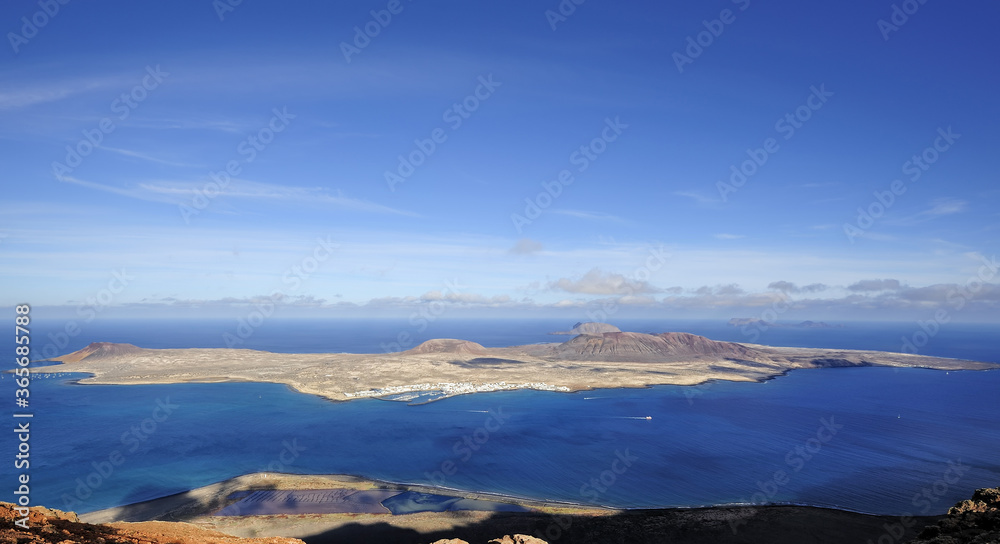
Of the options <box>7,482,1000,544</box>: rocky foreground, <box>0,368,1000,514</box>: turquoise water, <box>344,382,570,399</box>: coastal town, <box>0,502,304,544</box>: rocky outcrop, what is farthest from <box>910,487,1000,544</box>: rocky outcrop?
<box>344,382,570,399</box>: coastal town

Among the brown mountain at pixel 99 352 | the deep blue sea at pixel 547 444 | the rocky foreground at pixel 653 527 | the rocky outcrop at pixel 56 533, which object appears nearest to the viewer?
the rocky outcrop at pixel 56 533

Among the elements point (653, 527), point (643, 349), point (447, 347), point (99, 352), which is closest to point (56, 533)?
point (653, 527)

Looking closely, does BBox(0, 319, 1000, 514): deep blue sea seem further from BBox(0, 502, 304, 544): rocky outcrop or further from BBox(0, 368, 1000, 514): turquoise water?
BBox(0, 502, 304, 544): rocky outcrop

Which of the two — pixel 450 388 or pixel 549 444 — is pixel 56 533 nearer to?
pixel 549 444

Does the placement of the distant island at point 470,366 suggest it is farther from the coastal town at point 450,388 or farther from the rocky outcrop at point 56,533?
the rocky outcrop at point 56,533

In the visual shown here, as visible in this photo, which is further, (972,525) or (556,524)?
(556,524)

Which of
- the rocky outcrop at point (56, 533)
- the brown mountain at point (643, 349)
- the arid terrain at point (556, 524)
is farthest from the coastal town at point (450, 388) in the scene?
the rocky outcrop at point (56, 533)

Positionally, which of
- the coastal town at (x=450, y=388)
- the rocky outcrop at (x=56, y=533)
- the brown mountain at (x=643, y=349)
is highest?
the rocky outcrop at (x=56, y=533)
